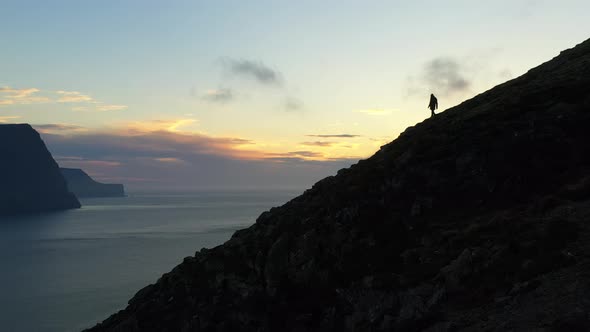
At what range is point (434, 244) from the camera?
26.4m

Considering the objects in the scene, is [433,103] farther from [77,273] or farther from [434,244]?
[77,273]

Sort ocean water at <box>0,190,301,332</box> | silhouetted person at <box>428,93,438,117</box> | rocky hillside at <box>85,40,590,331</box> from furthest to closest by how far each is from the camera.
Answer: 1. ocean water at <box>0,190,301,332</box>
2. silhouetted person at <box>428,93,438,117</box>
3. rocky hillside at <box>85,40,590,331</box>

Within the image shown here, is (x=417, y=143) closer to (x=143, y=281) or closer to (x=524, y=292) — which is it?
(x=524, y=292)

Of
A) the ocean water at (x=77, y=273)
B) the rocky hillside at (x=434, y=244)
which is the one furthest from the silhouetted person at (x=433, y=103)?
the ocean water at (x=77, y=273)

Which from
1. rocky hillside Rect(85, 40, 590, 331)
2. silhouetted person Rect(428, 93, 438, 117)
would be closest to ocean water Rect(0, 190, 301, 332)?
rocky hillside Rect(85, 40, 590, 331)

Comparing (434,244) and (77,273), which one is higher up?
(434,244)

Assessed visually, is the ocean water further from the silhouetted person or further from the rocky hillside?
the silhouetted person

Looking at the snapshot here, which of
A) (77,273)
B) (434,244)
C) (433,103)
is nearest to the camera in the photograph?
(434,244)

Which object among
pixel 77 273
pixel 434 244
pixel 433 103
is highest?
pixel 433 103

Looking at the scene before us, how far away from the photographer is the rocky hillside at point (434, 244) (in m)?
19.6

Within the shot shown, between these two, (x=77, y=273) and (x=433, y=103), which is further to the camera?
(x=77, y=273)

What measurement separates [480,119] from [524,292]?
83.7ft

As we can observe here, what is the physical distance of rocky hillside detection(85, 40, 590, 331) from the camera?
19562 mm

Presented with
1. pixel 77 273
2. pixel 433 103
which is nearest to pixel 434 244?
pixel 433 103
